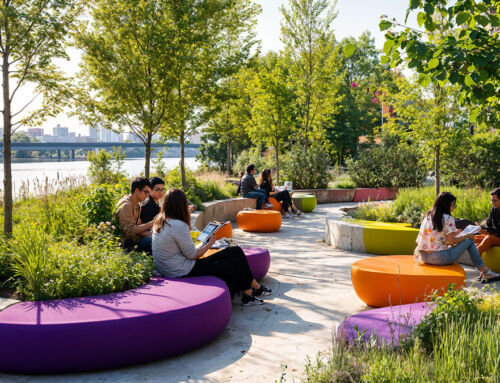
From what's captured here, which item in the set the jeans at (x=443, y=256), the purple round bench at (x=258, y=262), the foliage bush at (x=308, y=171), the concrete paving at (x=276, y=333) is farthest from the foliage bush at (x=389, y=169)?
the purple round bench at (x=258, y=262)

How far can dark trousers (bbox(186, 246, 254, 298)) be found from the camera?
534cm

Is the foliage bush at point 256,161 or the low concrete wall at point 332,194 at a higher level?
the foliage bush at point 256,161

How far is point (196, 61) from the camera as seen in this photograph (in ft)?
40.5

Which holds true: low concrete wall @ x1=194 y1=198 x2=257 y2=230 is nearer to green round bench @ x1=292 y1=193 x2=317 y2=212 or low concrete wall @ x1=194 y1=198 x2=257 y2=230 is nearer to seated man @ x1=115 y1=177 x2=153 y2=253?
green round bench @ x1=292 y1=193 x2=317 y2=212

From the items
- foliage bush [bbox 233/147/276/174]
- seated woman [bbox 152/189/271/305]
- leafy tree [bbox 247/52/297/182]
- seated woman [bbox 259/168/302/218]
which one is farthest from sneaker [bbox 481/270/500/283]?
foliage bush [bbox 233/147/276/174]

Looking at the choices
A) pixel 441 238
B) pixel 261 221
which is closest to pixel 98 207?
pixel 441 238

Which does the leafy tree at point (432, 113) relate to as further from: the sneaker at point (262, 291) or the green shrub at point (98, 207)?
the green shrub at point (98, 207)

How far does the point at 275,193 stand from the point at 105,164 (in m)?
7.12

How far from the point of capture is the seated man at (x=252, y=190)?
13.6 metres

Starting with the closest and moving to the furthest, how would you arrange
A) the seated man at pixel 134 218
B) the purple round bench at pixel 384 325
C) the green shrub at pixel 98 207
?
the purple round bench at pixel 384 325 < the seated man at pixel 134 218 < the green shrub at pixel 98 207

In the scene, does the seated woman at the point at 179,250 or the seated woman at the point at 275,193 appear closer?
the seated woman at the point at 179,250

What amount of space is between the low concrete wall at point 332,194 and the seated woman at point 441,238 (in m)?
12.1

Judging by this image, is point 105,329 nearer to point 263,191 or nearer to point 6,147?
point 6,147

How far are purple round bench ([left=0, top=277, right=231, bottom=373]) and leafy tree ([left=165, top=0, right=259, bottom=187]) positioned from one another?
327 inches
